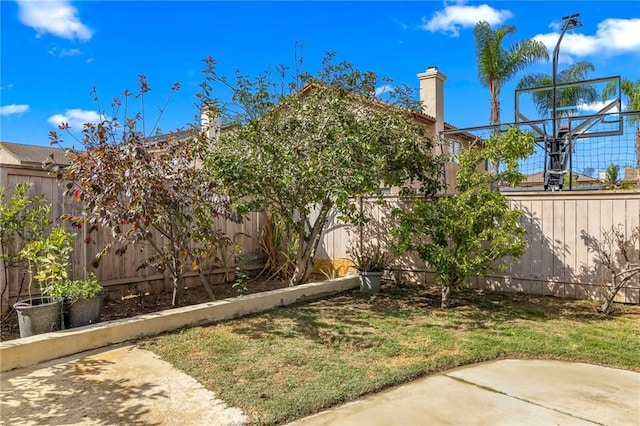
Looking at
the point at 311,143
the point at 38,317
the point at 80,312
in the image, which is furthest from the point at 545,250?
the point at 38,317

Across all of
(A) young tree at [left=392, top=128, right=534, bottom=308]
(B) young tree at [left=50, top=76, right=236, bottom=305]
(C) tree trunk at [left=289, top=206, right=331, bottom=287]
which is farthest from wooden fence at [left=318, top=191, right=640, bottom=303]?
(B) young tree at [left=50, top=76, right=236, bottom=305]

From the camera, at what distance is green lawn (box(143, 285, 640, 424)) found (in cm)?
341

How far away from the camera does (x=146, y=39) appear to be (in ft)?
26.7

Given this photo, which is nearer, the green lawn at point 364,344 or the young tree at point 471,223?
the green lawn at point 364,344

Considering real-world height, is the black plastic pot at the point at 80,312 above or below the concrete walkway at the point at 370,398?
above

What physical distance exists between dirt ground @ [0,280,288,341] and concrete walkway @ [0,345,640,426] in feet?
3.83

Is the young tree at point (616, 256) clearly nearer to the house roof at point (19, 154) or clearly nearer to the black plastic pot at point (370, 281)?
the black plastic pot at point (370, 281)

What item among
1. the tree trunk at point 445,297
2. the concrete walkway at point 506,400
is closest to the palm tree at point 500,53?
the tree trunk at point 445,297

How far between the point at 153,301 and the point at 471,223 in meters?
4.34

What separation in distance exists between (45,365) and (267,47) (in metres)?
5.98

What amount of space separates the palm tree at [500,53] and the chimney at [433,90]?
8580mm

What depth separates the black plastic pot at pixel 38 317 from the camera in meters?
4.25

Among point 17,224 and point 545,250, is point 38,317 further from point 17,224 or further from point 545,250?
point 545,250

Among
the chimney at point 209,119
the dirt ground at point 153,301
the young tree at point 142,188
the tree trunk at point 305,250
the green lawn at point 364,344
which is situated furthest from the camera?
the tree trunk at point 305,250
